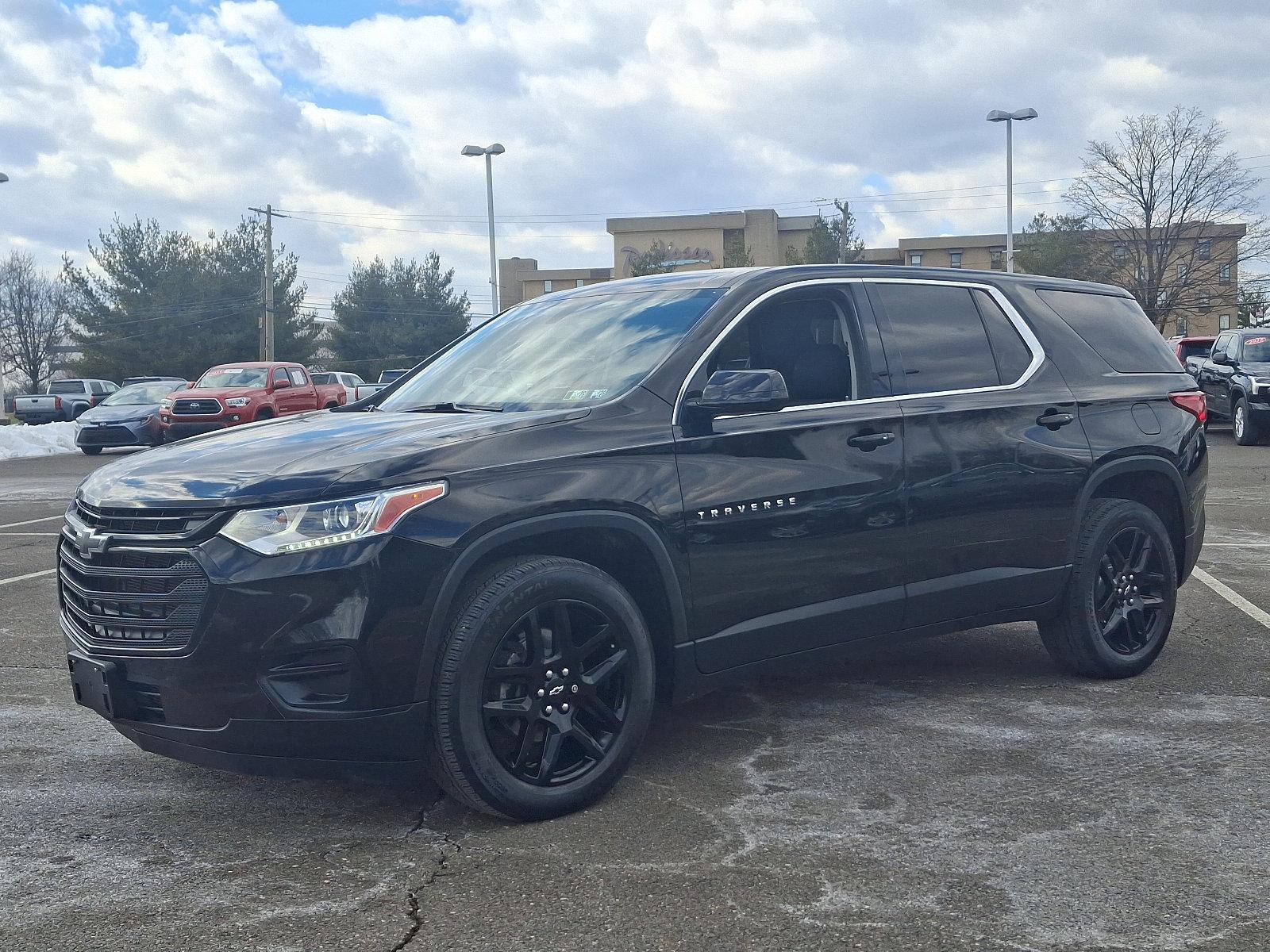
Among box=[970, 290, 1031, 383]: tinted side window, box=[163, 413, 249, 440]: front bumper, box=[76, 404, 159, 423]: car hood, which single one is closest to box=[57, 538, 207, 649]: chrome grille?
box=[970, 290, 1031, 383]: tinted side window

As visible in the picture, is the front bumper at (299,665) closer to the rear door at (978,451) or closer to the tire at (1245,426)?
the rear door at (978,451)

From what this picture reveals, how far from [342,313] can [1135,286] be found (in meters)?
38.6

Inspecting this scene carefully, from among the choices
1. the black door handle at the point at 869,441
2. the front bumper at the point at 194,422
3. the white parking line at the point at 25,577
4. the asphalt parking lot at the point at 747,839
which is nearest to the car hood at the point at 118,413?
the front bumper at the point at 194,422

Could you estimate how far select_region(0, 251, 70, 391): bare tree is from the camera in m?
89.9

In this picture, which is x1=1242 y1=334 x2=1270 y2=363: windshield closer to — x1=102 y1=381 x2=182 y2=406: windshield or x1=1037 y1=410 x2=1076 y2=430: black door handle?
x1=1037 y1=410 x2=1076 y2=430: black door handle

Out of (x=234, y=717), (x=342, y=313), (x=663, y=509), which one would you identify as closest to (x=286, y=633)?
(x=234, y=717)

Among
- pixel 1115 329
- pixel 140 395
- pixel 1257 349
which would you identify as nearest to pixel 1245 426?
pixel 1257 349

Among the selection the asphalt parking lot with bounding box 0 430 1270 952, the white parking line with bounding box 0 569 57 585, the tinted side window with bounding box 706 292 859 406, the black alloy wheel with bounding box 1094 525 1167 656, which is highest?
the tinted side window with bounding box 706 292 859 406

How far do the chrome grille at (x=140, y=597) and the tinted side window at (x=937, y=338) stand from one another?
9.04 ft

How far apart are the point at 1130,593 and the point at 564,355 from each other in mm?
2802

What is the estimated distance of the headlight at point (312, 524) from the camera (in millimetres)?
3582

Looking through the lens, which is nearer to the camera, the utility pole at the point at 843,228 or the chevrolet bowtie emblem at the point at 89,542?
the chevrolet bowtie emblem at the point at 89,542

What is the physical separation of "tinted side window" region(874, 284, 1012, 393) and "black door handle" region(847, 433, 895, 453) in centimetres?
30

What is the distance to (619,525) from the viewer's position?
4.08 meters
